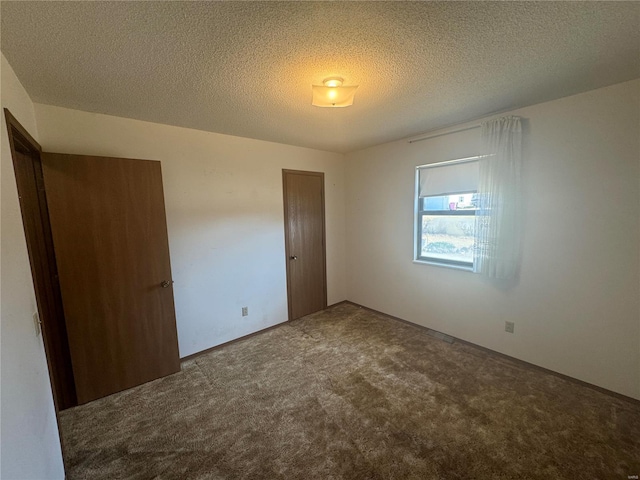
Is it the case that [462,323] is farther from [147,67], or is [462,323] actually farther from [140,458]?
[147,67]

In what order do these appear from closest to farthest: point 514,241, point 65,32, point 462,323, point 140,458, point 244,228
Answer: point 65,32 < point 140,458 < point 514,241 < point 462,323 < point 244,228

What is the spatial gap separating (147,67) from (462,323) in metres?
3.59

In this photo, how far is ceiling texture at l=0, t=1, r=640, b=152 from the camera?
1175 millimetres

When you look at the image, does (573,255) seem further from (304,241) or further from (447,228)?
(304,241)

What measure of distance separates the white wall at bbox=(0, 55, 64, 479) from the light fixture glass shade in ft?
5.42

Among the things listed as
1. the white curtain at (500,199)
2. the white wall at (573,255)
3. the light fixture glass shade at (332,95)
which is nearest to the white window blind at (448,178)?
the white wall at (573,255)

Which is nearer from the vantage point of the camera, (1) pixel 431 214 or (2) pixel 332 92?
(2) pixel 332 92

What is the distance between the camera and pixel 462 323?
9.73 feet

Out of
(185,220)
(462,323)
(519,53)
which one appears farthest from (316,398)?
Answer: (519,53)

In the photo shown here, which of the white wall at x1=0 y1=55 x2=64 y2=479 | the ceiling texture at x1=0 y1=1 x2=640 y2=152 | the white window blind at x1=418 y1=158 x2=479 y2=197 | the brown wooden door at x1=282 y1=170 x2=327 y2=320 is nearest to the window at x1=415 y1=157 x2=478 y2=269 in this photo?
the white window blind at x1=418 y1=158 x2=479 y2=197

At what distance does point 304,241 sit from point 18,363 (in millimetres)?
2926

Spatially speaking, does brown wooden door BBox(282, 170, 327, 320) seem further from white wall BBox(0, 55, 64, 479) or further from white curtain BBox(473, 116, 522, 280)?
Answer: white wall BBox(0, 55, 64, 479)

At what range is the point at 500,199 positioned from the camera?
247 cm

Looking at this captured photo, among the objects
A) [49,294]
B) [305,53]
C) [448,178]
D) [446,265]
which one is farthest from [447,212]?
[49,294]
